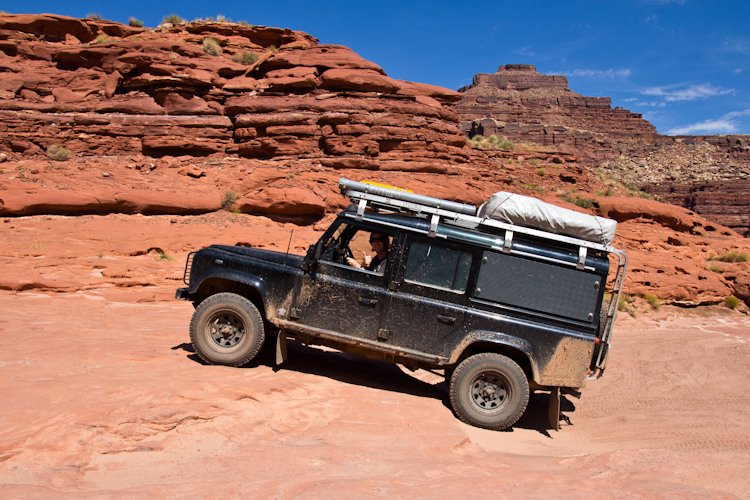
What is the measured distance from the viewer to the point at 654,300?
13703mm

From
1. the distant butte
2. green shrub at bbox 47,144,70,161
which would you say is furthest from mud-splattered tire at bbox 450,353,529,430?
the distant butte

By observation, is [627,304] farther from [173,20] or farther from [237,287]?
[173,20]

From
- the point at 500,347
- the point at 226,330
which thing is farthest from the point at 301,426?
the point at 500,347

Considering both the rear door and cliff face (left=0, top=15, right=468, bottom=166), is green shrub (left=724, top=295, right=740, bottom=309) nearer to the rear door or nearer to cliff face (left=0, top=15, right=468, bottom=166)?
cliff face (left=0, top=15, right=468, bottom=166)

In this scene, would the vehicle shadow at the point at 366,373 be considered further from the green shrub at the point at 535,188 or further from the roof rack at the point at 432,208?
the green shrub at the point at 535,188

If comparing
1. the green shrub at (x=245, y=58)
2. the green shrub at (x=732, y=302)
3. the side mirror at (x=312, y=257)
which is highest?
the green shrub at (x=245, y=58)

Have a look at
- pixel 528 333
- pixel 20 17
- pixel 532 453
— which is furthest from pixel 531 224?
pixel 20 17

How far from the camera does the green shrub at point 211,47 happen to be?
25625 millimetres

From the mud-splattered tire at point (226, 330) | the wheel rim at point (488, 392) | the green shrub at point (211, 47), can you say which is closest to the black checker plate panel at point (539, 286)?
the wheel rim at point (488, 392)

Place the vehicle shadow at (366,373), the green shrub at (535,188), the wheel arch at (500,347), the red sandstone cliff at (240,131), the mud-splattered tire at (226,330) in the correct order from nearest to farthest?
the wheel arch at (500,347)
the mud-splattered tire at (226,330)
the vehicle shadow at (366,373)
the red sandstone cliff at (240,131)
the green shrub at (535,188)

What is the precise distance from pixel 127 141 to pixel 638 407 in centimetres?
2282

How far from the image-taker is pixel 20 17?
80.4ft

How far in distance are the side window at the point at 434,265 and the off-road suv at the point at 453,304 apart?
0.01 metres

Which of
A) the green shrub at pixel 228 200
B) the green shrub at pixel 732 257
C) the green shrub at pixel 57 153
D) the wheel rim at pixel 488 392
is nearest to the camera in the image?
the wheel rim at pixel 488 392
